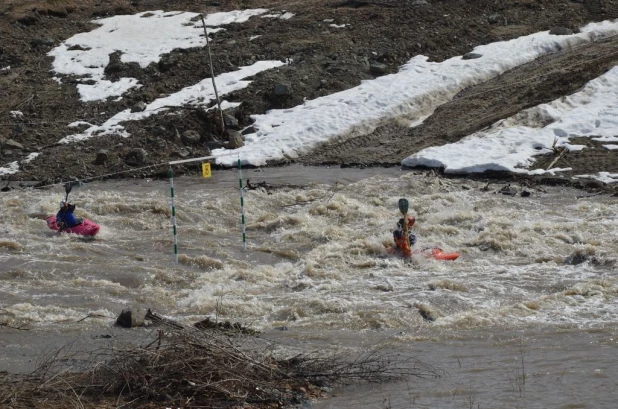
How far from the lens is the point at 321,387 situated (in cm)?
905

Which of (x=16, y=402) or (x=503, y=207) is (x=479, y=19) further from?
(x=16, y=402)

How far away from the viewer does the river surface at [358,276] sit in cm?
992

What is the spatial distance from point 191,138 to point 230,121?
127 cm

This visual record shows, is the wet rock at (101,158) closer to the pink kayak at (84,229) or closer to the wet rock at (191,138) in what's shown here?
the wet rock at (191,138)

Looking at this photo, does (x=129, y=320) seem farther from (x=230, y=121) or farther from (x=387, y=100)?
(x=387, y=100)

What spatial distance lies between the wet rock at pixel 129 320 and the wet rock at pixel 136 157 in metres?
10.0

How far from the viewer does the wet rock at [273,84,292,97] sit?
78.6ft

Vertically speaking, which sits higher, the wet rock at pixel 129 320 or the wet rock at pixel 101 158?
the wet rock at pixel 129 320

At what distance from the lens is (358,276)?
13758 millimetres

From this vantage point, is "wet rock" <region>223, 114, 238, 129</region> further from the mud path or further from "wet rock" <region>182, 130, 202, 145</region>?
the mud path

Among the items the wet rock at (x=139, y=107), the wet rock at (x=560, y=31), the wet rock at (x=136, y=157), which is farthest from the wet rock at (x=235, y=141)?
the wet rock at (x=560, y=31)

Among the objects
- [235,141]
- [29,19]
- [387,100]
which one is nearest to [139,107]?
[235,141]

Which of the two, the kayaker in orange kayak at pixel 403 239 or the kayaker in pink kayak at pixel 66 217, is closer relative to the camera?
the kayaker in orange kayak at pixel 403 239

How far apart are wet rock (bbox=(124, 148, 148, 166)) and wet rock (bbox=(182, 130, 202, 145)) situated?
1.15 meters
